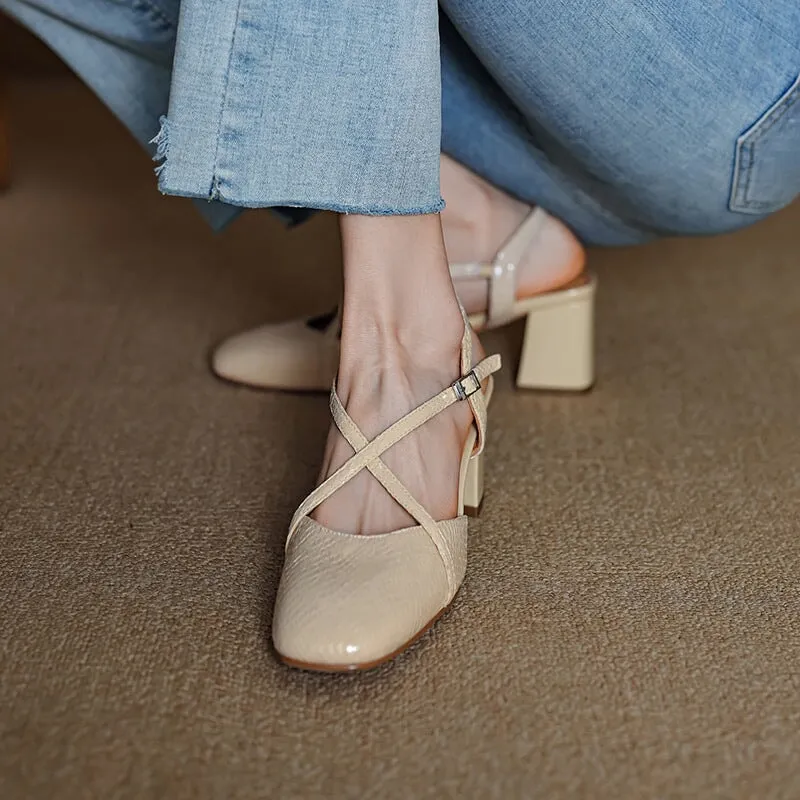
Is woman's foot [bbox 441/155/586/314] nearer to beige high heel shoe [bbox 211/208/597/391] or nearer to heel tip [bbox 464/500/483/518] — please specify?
beige high heel shoe [bbox 211/208/597/391]

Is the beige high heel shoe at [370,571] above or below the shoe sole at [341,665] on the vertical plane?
above

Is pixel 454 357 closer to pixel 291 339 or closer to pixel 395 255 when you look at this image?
pixel 395 255

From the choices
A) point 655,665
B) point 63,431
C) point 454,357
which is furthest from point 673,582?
point 63,431

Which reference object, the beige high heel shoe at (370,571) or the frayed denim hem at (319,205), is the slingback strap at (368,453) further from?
the frayed denim hem at (319,205)

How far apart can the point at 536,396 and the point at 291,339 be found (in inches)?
8.9

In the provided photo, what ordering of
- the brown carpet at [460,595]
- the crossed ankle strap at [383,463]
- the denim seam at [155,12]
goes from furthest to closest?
the denim seam at [155,12] → the crossed ankle strap at [383,463] → the brown carpet at [460,595]

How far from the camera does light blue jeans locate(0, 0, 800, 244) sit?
19.7 inches

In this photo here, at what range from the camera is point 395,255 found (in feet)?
1.91

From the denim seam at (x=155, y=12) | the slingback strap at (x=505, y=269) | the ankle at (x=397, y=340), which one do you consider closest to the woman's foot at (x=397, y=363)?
the ankle at (x=397, y=340)

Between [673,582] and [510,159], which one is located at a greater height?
[510,159]

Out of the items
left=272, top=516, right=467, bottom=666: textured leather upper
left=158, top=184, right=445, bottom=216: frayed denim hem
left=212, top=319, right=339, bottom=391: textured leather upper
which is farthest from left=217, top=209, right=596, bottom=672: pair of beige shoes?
left=212, top=319, right=339, bottom=391: textured leather upper

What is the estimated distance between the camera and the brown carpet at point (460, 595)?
18.4 inches

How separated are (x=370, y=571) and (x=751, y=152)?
1.37 feet

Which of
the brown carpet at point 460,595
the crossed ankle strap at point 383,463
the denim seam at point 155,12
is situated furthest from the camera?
the denim seam at point 155,12
